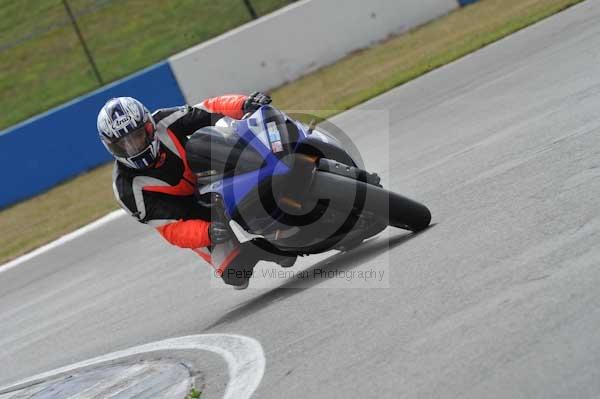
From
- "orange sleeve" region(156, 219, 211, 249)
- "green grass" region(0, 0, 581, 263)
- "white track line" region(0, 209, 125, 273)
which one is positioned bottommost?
"green grass" region(0, 0, 581, 263)

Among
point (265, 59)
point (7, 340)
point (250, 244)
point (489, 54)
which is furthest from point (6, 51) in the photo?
point (250, 244)

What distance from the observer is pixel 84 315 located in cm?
957

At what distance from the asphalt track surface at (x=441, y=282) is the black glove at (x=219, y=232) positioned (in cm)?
60

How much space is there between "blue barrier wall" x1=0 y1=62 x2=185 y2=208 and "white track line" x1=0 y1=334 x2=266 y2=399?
12.4m

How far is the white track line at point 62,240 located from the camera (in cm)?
1392

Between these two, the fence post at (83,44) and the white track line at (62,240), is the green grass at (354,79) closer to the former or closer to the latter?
the white track line at (62,240)

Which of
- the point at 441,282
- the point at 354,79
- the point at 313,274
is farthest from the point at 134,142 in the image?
the point at 354,79


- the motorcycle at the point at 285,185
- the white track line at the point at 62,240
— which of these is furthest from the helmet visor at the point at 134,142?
the white track line at the point at 62,240

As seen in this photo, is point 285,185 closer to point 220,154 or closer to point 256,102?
point 220,154

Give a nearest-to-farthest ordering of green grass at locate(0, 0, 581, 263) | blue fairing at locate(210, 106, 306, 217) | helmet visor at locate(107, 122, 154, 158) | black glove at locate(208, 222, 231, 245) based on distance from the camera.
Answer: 1. blue fairing at locate(210, 106, 306, 217)
2. black glove at locate(208, 222, 231, 245)
3. helmet visor at locate(107, 122, 154, 158)
4. green grass at locate(0, 0, 581, 263)

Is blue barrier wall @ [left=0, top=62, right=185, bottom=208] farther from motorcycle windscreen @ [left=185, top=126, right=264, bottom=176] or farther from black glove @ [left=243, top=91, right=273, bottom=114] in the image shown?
motorcycle windscreen @ [left=185, top=126, right=264, bottom=176]

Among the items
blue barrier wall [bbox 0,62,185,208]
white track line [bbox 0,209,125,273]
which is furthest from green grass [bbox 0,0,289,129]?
white track line [bbox 0,209,125,273]

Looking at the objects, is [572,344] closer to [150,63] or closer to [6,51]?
[150,63]

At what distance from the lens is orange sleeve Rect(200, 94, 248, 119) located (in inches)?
286
